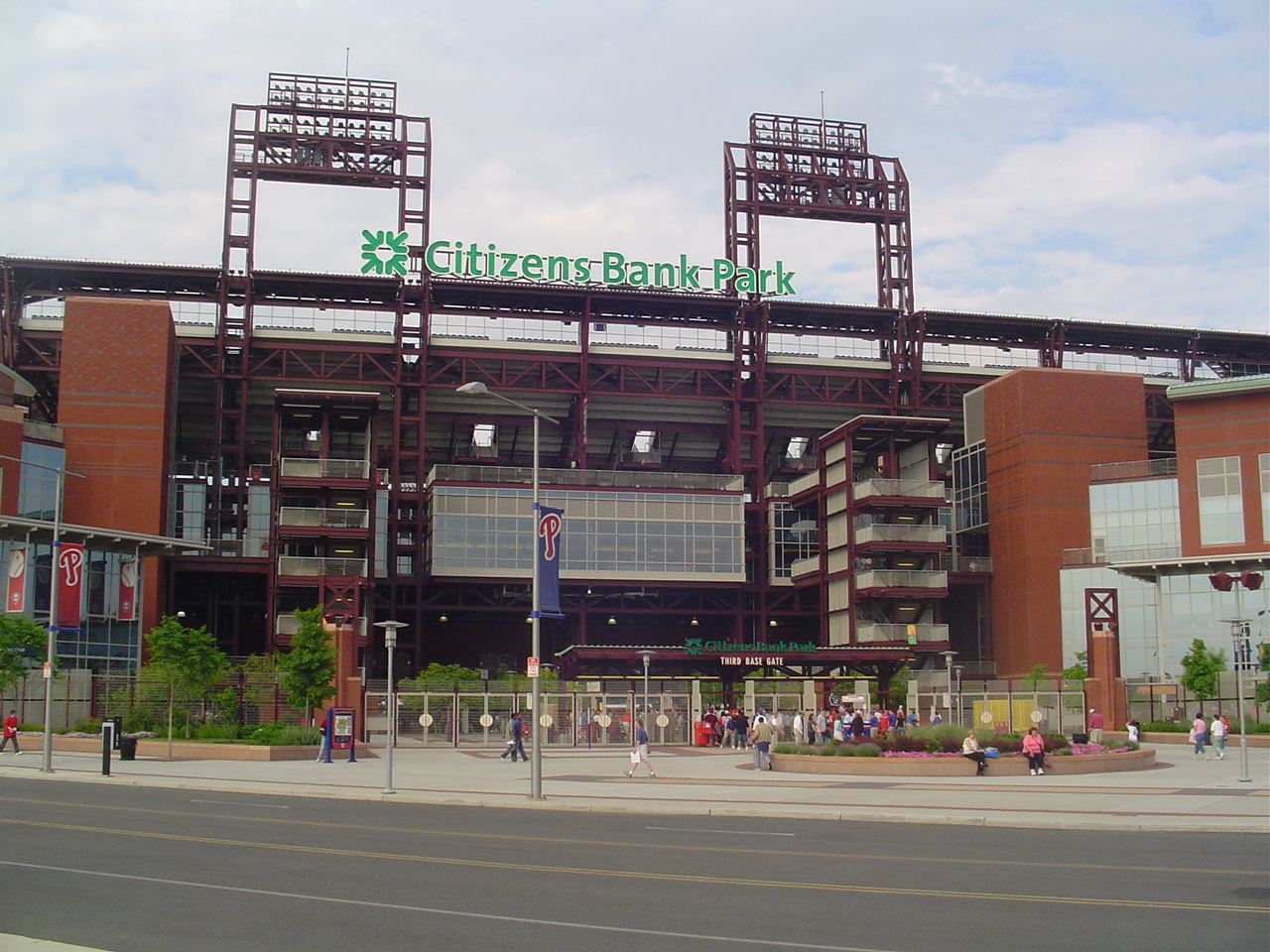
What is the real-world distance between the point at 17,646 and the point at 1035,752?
3984 centimetres

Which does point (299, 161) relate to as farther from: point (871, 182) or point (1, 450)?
point (871, 182)

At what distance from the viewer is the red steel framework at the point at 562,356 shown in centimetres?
9106

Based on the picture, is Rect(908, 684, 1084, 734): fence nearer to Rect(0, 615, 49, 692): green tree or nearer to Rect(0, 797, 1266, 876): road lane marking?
Rect(0, 797, 1266, 876): road lane marking

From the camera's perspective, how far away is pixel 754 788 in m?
33.9

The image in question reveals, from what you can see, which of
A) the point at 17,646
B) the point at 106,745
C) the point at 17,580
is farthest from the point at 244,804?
the point at 17,580

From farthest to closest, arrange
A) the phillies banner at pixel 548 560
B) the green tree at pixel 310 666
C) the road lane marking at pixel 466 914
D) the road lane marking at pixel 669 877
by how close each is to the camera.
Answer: the green tree at pixel 310 666 → the phillies banner at pixel 548 560 → the road lane marking at pixel 669 877 → the road lane marking at pixel 466 914

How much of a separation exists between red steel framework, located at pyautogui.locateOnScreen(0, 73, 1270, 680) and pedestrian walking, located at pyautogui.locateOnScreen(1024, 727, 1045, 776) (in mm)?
54561

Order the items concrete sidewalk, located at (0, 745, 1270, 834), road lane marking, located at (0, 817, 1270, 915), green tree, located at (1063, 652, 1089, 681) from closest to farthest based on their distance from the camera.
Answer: road lane marking, located at (0, 817, 1270, 915) < concrete sidewalk, located at (0, 745, 1270, 834) < green tree, located at (1063, 652, 1089, 681)

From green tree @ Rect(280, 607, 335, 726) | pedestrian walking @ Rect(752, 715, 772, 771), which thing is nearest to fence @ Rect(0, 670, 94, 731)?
green tree @ Rect(280, 607, 335, 726)

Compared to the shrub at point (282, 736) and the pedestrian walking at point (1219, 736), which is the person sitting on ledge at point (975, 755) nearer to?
the pedestrian walking at point (1219, 736)

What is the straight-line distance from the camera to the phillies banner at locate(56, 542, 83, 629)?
48844 millimetres

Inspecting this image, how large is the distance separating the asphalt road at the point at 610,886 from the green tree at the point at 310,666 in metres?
23.5

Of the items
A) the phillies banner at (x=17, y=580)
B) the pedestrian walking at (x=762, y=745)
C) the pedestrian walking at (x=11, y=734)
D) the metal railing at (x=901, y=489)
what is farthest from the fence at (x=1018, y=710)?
the phillies banner at (x=17, y=580)

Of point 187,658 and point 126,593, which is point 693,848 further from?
point 126,593
